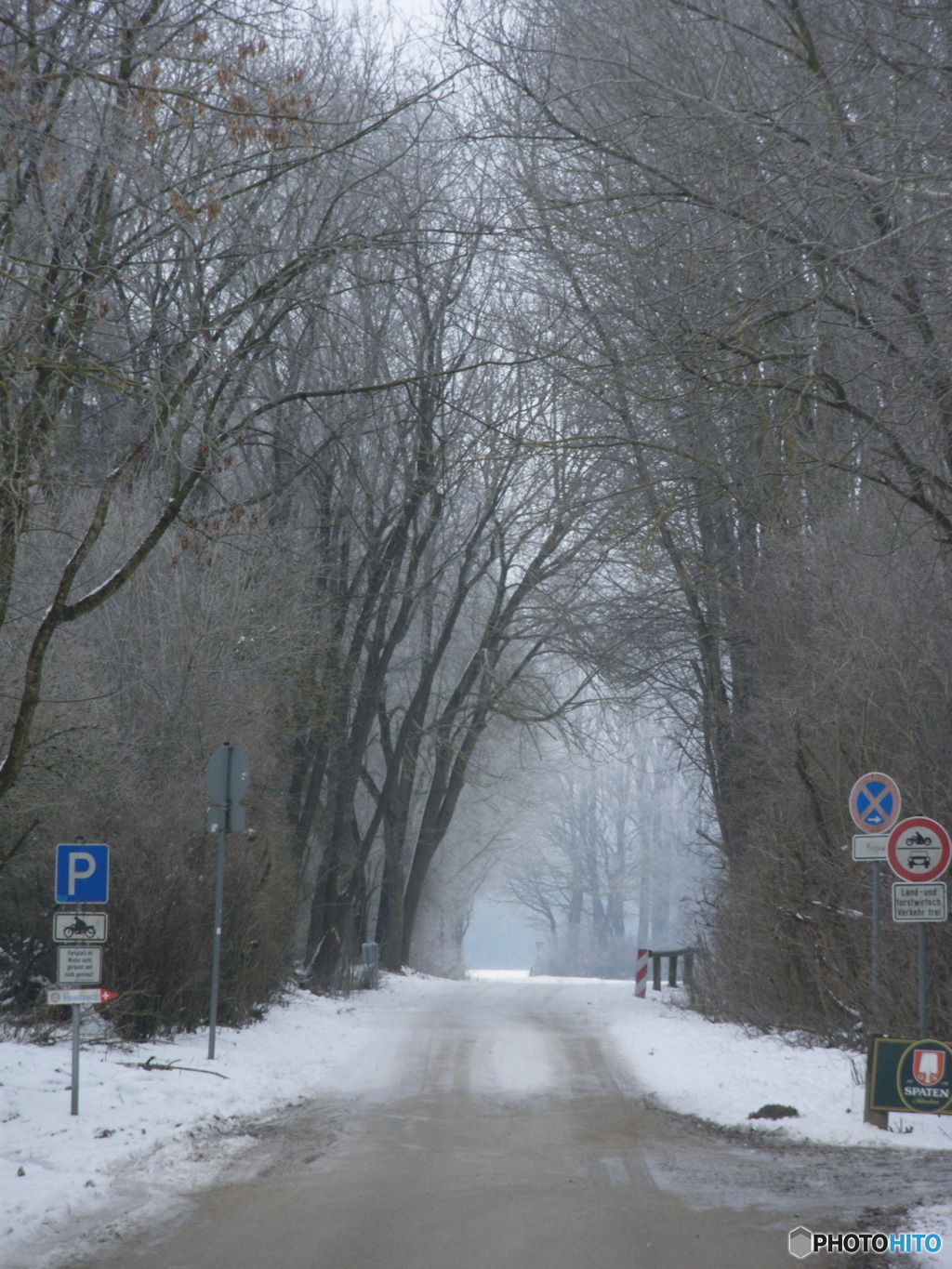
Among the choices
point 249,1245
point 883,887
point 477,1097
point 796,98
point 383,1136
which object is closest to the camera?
point 249,1245

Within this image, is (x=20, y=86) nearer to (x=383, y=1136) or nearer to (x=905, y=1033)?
(x=383, y=1136)

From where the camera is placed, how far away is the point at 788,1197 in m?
7.51

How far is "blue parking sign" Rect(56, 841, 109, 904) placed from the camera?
31.3ft

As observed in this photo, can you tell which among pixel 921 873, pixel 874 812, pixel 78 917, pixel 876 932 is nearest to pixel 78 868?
pixel 78 917

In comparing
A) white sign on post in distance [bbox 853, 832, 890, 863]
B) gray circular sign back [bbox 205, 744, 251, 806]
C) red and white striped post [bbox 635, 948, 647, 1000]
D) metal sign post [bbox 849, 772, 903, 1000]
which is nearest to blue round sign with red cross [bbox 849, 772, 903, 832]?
metal sign post [bbox 849, 772, 903, 1000]

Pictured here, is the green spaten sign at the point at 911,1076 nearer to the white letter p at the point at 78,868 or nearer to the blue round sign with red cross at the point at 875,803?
the blue round sign with red cross at the point at 875,803

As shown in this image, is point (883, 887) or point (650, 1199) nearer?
point (650, 1199)

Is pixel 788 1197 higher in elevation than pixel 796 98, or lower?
lower

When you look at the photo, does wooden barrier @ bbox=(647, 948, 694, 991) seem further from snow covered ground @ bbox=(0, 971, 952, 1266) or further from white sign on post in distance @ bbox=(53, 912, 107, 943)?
white sign on post in distance @ bbox=(53, 912, 107, 943)

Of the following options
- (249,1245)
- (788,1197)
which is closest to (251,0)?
(249,1245)

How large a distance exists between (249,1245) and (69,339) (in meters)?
5.58

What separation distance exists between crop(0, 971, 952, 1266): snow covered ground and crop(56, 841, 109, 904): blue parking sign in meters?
1.55

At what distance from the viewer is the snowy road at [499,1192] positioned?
6324mm

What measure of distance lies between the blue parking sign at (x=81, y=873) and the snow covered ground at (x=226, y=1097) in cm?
155
